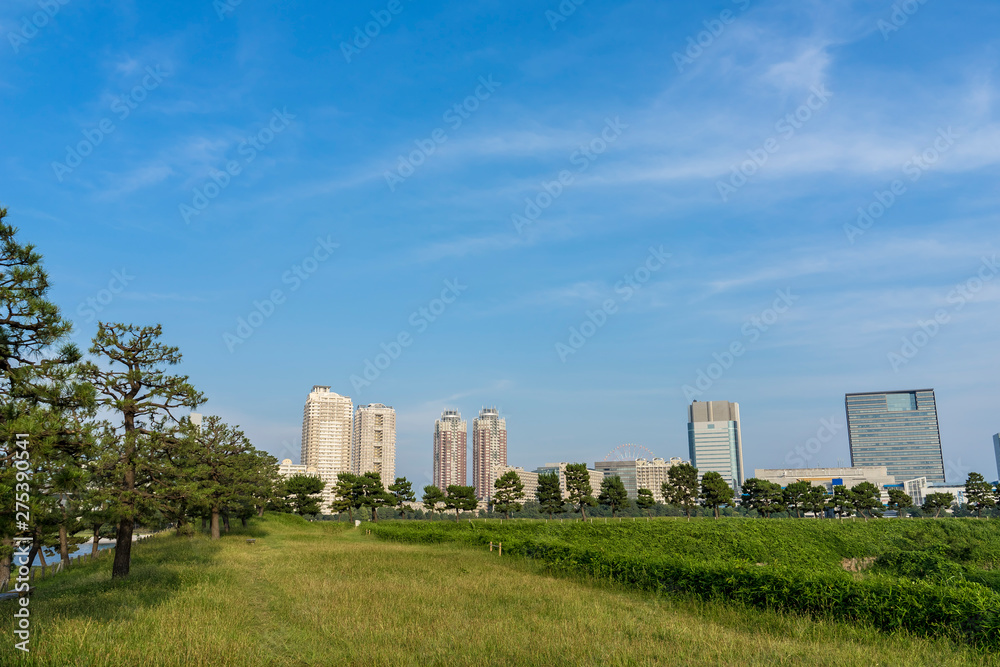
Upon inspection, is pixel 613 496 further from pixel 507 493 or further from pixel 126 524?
pixel 126 524

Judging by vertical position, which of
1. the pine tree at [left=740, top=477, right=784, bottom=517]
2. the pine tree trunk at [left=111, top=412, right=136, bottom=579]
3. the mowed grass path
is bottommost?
the pine tree at [left=740, top=477, right=784, bottom=517]

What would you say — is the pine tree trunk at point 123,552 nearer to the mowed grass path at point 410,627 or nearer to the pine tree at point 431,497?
the mowed grass path at point 410,627

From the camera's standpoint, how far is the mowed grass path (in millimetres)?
11508

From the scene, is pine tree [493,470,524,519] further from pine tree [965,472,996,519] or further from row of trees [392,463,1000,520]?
pine tree [965,472,996,519]

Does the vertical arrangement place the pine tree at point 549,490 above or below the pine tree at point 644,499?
above

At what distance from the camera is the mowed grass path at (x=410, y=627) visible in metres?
11.5

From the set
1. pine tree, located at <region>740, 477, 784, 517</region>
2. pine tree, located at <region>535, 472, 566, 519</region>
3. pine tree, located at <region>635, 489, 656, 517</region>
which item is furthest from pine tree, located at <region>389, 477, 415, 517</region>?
pine tree, located at <region>740, 477, 784, 517</region>

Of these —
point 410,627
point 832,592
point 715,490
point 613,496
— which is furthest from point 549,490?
point 410,627

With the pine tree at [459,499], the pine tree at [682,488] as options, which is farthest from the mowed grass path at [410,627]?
the pine tree at [682,488]

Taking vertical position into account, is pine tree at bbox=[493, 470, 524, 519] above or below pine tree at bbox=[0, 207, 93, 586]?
below

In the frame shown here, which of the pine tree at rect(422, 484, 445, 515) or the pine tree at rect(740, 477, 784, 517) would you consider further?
the pine tree at rect(740, 477, 784, 517)

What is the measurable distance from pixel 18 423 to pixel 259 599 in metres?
11.4

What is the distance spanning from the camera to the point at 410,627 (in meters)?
14.3

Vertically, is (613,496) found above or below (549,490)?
below
